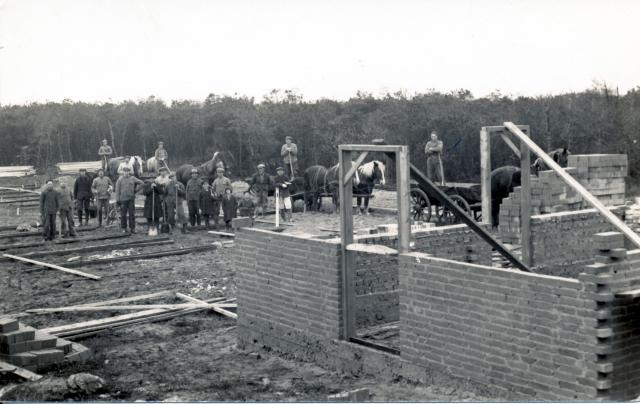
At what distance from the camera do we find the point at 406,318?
30.3 ft

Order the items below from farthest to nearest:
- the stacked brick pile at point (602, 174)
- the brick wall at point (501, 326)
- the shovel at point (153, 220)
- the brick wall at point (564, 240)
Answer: the shovel at point (153, 220), the stacked brick pile at point (602, 174), the brick wall at point (564, 240), the brick wall at point (501, 326)

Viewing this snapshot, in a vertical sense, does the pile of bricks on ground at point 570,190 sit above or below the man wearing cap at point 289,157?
below

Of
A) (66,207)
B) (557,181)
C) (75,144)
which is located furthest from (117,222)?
(75,144)

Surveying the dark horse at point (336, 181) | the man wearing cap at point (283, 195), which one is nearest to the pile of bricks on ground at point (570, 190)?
the dark horse at point (336, 181)

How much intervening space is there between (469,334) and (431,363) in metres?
Answer: 0.65

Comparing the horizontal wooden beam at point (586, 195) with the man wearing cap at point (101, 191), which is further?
the man wearing cap at point (101, 191)

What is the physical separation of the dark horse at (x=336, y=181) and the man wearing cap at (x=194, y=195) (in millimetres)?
4018

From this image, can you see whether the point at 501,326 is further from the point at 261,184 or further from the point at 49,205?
the point at 261,184

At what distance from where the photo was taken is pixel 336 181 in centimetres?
2594

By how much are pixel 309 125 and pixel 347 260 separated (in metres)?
27.6

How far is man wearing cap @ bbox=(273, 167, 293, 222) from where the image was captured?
81.1 ft

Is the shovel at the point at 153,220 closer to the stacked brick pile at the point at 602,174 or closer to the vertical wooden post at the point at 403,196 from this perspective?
the stacked brick pile at the point at 602,174

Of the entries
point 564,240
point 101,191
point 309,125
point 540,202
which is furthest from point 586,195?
point 309,125

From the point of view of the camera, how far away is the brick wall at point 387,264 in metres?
10.9
